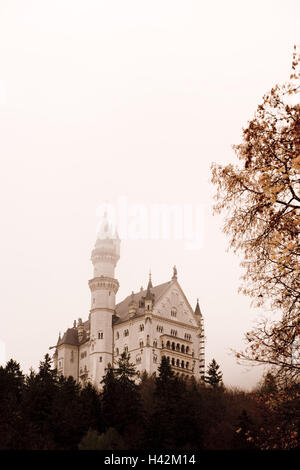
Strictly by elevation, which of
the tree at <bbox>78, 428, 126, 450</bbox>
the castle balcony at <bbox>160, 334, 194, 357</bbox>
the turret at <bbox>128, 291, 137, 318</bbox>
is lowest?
the tree at <bbox>78, 428, 126, 450</bbox>

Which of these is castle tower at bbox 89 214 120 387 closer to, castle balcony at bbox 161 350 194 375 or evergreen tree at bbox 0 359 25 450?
castle balcony at bbox 161 350 194 375

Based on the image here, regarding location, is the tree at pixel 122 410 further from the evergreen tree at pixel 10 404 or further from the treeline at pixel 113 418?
the evergreen tree at pixel 10 404

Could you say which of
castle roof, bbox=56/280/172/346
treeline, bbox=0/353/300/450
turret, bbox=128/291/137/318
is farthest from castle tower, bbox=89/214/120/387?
treeline, bbox=0/353/300/450

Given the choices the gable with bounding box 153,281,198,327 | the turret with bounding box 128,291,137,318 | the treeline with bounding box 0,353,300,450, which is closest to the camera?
the treeline with bounding box 0,353,300,450

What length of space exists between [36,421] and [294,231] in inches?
2262

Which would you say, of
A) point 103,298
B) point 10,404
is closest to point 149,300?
point 103,298

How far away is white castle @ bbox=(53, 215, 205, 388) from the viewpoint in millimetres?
115094

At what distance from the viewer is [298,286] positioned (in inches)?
587

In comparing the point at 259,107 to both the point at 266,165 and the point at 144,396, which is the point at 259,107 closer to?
the point at 266,165

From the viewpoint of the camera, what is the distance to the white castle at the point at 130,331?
4531 inches

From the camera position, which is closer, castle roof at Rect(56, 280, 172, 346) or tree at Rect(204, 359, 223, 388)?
tree at Rect(204, 359, 223, 388)

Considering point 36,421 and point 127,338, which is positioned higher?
point 127,338
